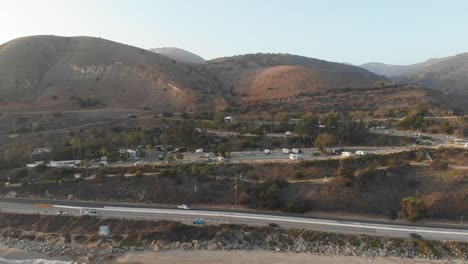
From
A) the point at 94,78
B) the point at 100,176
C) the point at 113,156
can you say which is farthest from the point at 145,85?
the point at 100,176

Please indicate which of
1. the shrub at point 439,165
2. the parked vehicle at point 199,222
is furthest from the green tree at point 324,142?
the parked vehicle at point 199,222

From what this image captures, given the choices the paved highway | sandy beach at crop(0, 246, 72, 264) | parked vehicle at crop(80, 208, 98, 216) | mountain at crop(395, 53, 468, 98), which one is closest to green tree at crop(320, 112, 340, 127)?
the paved highway

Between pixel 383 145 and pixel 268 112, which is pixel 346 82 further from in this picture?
pixel 383 145

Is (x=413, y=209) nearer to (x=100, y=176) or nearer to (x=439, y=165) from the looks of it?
(x=439, y=165)

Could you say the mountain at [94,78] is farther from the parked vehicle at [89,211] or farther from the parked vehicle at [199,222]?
the parked vehicle at [199,222]

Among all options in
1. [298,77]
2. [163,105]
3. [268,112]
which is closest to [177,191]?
[268,112]
